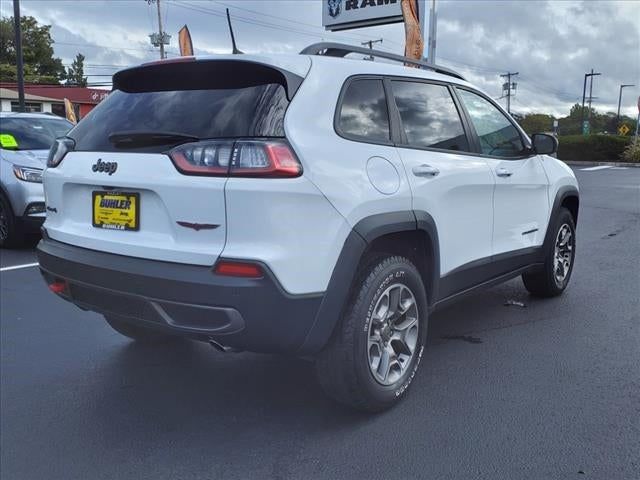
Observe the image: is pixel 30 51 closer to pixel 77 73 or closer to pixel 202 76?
pixel 77 73

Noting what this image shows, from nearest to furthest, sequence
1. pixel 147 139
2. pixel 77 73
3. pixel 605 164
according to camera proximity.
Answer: pixel 147 139, pixel 605 164, pixel 77 73

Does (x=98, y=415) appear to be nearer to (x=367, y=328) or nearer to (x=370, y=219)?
(x=367, y=328)

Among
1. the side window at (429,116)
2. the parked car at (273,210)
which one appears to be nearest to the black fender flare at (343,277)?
the parked car at (273,210)

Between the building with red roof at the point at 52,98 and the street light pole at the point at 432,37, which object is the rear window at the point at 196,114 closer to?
the street light pole at the point at 432,37

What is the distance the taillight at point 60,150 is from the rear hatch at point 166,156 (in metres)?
0.06

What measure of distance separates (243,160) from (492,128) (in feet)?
7.70

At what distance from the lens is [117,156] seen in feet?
9.69

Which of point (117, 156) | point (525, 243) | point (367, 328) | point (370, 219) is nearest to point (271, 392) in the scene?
point (367, 328)

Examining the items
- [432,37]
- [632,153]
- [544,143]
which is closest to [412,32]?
[432,37]

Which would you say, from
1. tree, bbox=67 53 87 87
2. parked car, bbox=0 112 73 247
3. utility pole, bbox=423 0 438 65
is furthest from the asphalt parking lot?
tree, bbox=67 53 87 87

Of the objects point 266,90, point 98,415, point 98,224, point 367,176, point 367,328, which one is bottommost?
point 98,415

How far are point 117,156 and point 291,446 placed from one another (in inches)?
63.8

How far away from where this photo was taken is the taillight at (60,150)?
333cm

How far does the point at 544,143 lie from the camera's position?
15.1ft
